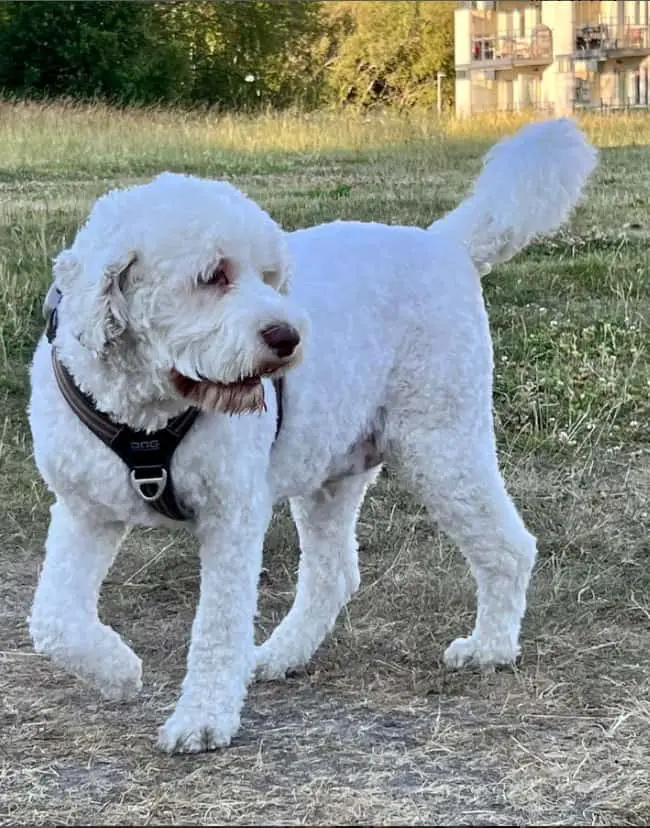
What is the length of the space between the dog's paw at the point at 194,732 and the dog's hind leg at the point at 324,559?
625 mm

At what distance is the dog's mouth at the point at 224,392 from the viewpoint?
275cm

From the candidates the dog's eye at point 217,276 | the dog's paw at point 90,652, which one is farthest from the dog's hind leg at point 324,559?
the dog's eye at point 217,276

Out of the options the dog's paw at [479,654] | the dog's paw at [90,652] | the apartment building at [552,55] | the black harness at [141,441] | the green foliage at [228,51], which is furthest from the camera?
the apartment building at [552,55]

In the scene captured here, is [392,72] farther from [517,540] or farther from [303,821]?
[303,821]

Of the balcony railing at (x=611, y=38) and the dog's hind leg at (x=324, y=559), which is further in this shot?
the balcony railing at (x=611, y=38)

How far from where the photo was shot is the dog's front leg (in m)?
3.06

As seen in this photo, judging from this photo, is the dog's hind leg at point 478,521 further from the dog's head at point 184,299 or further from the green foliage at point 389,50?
the green foliage at point 389,50

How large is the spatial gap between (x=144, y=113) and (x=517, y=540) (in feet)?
34.6

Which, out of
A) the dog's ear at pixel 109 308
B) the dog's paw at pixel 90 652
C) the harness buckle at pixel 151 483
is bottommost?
the dog's paw at pixel 90 652

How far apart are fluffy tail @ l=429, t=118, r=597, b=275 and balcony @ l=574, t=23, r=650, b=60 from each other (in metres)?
11.8

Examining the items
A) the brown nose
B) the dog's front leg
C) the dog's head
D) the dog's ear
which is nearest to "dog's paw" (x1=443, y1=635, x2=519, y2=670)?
the dog's front leg

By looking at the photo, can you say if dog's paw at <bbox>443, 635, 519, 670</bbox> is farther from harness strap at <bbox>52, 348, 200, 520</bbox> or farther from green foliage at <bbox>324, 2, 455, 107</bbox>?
green foliage at <bbox>324, 2, 455, 107</bbox>

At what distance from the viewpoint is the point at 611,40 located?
15.8 metres

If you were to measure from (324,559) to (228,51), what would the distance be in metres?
10.0
